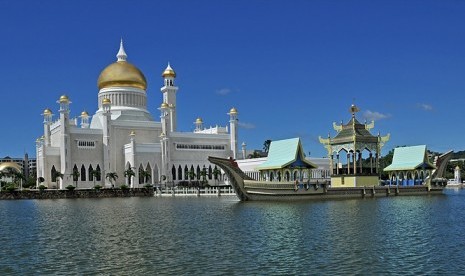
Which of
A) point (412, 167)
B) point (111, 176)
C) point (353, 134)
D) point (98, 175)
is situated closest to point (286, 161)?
point (353, 134)

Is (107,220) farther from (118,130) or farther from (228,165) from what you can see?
(118,130)

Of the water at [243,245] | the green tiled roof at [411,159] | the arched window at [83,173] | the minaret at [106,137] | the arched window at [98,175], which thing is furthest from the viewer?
the minaret at [106,137]

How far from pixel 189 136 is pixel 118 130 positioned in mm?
10290

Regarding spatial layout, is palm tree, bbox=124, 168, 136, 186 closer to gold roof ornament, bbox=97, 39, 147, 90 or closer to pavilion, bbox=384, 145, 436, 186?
gold roof ornament, bbox=97, 39, 147, 90

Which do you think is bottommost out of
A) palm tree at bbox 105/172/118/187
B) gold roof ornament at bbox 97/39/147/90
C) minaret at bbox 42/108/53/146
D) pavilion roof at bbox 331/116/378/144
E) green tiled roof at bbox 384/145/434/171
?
palm tree at bbox 105/172/118/187

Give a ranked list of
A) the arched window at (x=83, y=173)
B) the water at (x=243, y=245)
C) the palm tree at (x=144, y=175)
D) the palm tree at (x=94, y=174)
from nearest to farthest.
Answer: the water at (x=243, y=245) < the palm tree at (x=94, y=174) < the palm tree at (x=144, y=175) < the arched window at (x=83, y=173)

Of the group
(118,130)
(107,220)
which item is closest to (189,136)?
(118,130)

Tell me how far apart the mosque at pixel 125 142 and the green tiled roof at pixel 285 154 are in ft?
106

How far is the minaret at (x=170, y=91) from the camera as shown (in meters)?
88.7

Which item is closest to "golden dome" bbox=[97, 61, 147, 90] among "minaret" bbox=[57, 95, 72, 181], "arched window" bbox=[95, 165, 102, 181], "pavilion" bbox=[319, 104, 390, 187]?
"minaret" bbox=[57, 95, 72, 181]

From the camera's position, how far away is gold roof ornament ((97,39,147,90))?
3420 inches

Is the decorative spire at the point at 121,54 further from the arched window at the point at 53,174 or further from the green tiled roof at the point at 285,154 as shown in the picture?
the green tiled roof at the point at 285,154

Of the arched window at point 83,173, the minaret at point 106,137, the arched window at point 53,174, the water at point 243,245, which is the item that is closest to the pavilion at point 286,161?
the water at point 243,245

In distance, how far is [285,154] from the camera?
48281mm
